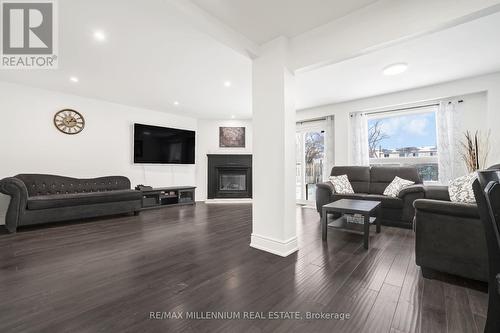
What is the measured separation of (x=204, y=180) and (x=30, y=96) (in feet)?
13.2

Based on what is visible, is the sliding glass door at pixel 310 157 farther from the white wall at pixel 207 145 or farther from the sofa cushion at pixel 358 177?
the white wall at pixel 207 145

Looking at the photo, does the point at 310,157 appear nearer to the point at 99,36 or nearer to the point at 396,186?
the point at 396,186

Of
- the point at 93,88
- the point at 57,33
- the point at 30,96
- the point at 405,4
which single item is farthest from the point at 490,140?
the point at 30,96

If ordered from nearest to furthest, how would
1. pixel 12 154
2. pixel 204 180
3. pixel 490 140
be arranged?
pixel 490 140 → pixel 12 154 → pixel 204 180

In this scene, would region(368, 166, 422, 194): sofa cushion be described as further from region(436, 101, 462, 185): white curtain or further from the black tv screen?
the black tv screen

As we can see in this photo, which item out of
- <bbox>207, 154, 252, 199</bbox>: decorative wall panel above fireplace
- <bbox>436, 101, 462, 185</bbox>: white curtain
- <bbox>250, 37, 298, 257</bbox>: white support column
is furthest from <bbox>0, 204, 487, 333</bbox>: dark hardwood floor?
<bbox>207, 154, 252, 199</bbox>: decorative wall panel above fireplace

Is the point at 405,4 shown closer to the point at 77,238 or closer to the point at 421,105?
the point at 421,105

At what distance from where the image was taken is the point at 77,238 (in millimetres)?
2822

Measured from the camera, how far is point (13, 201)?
3.02m

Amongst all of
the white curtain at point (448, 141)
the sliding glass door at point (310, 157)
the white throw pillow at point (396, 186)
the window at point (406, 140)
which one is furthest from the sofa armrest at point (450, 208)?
the sliding glass door at point (310, 157)

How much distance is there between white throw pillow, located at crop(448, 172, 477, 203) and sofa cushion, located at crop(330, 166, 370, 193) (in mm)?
1497

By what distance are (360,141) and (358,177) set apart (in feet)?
2.97

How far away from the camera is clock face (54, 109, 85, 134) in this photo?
406cm

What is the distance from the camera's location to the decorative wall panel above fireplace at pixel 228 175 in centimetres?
611
